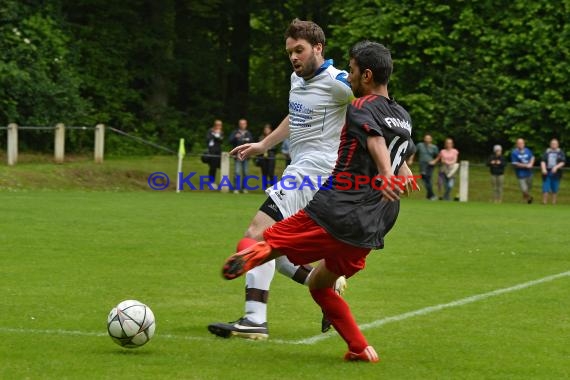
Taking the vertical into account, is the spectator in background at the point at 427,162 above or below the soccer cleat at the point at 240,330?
above

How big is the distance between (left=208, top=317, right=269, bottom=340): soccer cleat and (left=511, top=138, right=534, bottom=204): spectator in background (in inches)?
931

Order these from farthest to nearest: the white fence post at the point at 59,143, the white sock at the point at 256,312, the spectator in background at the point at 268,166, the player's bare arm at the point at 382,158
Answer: the white fence post at the point at 59,143
the spectator in background at the point at 268,166
the white sock at the point at 256,312
the player's bare arm at the point at 382,158

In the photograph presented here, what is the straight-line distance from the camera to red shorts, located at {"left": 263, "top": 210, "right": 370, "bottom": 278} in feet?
23.2

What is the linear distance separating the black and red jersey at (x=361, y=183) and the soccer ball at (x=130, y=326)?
4.37 ft

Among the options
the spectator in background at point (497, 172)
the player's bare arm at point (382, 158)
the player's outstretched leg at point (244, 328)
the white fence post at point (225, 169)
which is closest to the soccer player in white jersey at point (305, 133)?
the player's outstretched leg at point (244, 328)

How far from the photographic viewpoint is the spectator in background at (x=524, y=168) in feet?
102

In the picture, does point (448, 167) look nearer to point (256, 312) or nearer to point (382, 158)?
point (256, 312)

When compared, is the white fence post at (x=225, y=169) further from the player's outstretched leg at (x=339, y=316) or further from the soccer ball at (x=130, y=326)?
the player's outstretched leg at (x=339, y=316)

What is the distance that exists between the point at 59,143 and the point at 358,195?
26149mm

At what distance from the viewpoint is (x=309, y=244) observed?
23.2ft

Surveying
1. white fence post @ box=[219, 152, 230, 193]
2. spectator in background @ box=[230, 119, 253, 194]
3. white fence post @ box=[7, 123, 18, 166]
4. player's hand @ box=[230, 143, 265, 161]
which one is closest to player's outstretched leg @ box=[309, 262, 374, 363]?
player's hand @ box=[230, 143, 265, 161]

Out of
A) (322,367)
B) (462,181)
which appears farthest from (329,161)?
(462,181)

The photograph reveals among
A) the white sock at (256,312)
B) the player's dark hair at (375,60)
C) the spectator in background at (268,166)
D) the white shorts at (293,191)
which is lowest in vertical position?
the white sock at (256,312)

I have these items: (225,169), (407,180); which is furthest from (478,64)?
(407,180)
